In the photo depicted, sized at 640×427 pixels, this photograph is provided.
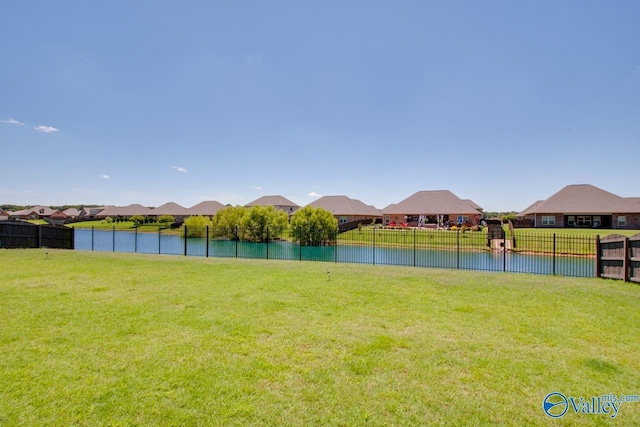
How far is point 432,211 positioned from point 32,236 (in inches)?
1719

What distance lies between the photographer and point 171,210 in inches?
3110

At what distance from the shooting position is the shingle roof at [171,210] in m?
76.4

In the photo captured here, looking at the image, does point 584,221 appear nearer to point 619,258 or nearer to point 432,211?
point 432,211

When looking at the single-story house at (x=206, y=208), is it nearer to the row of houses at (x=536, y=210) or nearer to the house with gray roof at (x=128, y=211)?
the house with gray roof at (x=128, y=211)

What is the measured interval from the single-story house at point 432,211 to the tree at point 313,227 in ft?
58.6

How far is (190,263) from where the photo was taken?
11578 mm

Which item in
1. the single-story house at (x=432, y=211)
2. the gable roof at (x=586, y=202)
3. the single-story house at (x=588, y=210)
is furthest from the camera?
the single-story house at (x=432, y=211)

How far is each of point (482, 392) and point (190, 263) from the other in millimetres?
10705

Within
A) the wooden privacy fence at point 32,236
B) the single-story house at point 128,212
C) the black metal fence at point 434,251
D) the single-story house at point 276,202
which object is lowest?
the black metal fence at point 434,251

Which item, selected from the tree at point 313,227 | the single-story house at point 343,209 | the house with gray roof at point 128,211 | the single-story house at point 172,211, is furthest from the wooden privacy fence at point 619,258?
the house with gray roof at point 128,211

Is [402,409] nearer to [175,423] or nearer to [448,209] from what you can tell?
[175,423]

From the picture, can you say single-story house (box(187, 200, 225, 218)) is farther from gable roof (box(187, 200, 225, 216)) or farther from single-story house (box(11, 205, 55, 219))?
single-story house (box(11, 205, 55, 219))

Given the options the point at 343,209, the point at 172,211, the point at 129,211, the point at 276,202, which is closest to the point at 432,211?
the point at 343,209

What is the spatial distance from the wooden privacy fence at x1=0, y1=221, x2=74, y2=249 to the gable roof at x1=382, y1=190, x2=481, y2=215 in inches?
1574
